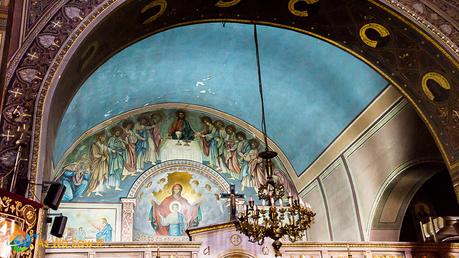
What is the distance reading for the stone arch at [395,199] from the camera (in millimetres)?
10812

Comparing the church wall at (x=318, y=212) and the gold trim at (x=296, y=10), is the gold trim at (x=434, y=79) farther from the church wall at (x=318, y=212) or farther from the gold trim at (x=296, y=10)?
the church wall at (x=318, y=212)

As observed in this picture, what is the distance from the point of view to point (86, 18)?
6.63m

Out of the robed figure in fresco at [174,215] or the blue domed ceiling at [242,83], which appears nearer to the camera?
the blue domed ceiling at [242,83]

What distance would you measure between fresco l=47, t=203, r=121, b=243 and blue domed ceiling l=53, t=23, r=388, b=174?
5.67ft

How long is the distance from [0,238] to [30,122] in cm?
176

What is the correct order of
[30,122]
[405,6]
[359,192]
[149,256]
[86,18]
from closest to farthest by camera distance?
[30,122], [86,18], [405,6], [149,256], [359,192]

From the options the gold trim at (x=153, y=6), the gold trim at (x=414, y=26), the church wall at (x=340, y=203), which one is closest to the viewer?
the gold trim at (x=153, y=6)

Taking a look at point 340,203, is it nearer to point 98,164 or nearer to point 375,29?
point 375,29

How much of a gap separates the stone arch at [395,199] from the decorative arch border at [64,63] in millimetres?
2450

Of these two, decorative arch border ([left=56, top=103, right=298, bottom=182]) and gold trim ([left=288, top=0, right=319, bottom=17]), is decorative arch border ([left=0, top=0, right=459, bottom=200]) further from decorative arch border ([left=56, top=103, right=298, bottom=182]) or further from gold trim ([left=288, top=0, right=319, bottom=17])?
decorative arch border ([left=56, top=103, right=298, bottom=182])

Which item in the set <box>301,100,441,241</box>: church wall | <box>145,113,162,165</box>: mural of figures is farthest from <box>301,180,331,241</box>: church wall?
<box>145,113,162,165</box>: mural of figures

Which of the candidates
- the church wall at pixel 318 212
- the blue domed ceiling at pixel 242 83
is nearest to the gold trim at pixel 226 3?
the blue domed ceiling at pixel 242 83

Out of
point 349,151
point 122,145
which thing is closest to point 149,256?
point 122,145

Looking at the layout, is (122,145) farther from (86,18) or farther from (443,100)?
(443,100)
